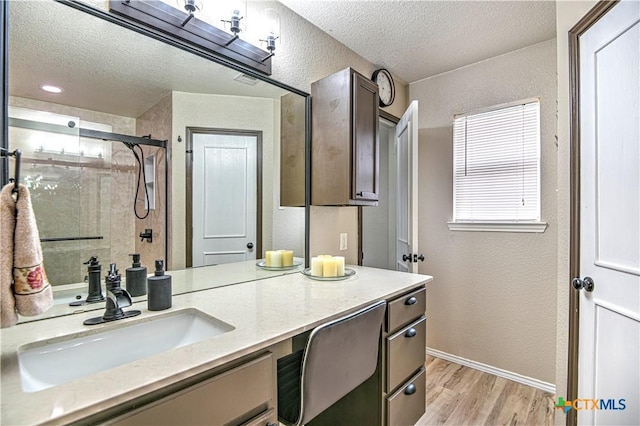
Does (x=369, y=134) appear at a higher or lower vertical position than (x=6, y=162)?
higher

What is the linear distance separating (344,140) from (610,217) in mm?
1215

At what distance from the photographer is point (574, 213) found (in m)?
1.39

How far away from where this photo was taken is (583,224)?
1.35 m

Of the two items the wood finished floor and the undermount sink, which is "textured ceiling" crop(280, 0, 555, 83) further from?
the wood finished floor

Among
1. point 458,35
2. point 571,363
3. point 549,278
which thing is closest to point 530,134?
point 458,35

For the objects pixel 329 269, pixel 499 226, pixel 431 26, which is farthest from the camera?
pixel 499 226

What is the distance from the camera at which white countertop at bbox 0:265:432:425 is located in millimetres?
599

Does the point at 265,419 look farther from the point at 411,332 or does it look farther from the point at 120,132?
the point at 120,132

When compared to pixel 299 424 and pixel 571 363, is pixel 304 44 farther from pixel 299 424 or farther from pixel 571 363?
pixel 571 363

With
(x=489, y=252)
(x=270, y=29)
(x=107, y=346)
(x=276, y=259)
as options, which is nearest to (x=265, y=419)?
(x=107, y=346)

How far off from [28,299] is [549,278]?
271 cm

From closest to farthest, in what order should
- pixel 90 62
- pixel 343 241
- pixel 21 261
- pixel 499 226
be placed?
pixel 21 261 → pixel 90 62 → pixel 343 241 → pixel 499 226

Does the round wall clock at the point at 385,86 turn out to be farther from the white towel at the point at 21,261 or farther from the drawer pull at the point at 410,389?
the white towel at the point at 21,261

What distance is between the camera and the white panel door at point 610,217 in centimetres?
110
